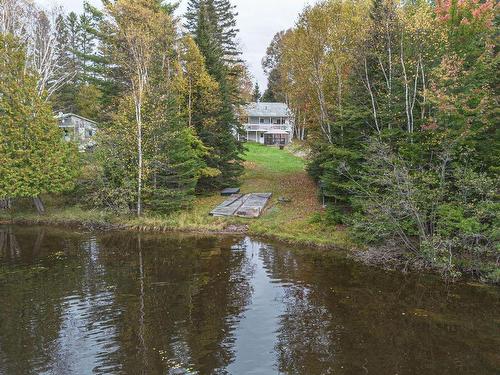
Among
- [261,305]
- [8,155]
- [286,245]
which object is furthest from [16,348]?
[8,155]

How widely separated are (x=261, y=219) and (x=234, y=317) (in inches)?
498

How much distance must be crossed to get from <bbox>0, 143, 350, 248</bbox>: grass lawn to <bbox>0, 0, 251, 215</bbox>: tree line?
41.5 inches

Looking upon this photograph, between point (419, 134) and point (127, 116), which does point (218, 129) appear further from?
point (419, 134)

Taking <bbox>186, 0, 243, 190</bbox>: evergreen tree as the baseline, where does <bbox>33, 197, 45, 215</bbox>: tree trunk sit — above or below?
below

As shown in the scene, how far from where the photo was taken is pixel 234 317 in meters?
12.4

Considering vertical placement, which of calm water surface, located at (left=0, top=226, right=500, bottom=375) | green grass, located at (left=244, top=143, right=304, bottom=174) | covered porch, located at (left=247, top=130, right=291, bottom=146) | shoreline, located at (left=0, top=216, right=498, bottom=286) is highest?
covered porch, located at (left=247, top=130, right=291, bottom=146)

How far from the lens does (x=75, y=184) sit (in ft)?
92.9

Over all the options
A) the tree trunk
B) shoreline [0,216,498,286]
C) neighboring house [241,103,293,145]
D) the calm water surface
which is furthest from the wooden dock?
neighboring house [241,103,293,145]

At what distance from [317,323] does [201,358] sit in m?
3.83

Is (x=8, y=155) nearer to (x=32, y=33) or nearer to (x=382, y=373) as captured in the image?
(x=32, y=33)

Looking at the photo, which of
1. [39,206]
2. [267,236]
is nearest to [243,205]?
[267,236]

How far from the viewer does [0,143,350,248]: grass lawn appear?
2192 cm

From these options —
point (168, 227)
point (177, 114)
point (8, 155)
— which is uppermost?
point (177, 114)

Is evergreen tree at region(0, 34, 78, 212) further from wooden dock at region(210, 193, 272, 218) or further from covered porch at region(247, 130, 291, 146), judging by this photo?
covered porch at region(247, 130, 291, 146)
